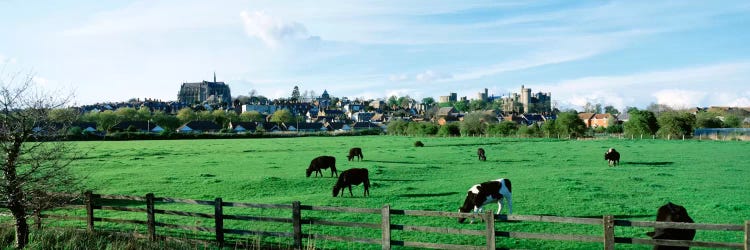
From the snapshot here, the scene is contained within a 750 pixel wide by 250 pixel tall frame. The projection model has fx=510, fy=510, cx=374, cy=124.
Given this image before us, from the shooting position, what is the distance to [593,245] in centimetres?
1284

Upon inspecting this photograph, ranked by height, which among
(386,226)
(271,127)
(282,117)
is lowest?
(386,226)

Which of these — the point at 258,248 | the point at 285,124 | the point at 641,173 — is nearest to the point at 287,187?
the point at 258,248

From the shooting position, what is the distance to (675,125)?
76.2 metres

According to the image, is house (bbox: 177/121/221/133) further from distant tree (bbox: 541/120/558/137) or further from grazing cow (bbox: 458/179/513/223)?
grazing cow (bbox: 458/179/513/223)

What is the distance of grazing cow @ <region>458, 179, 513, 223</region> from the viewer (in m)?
15.6

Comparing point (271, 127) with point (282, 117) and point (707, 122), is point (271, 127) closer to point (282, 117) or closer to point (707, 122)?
point (282, 117)

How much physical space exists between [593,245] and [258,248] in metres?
8.31

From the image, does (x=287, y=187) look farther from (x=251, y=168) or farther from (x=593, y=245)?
(x=593, y=245)

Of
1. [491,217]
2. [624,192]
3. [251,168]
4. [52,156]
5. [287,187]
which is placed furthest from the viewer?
[251,168]

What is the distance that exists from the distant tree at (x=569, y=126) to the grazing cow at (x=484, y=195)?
253ft

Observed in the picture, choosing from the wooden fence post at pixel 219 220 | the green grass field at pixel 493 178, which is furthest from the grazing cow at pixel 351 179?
the wooden fence post at pixel 219 220

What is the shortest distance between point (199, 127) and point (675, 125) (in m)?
115

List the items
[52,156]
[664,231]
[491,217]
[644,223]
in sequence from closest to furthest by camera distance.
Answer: [644,223] → [491,217] → [664,231] → [52,156]

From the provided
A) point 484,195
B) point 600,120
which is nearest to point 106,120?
point 484,195
